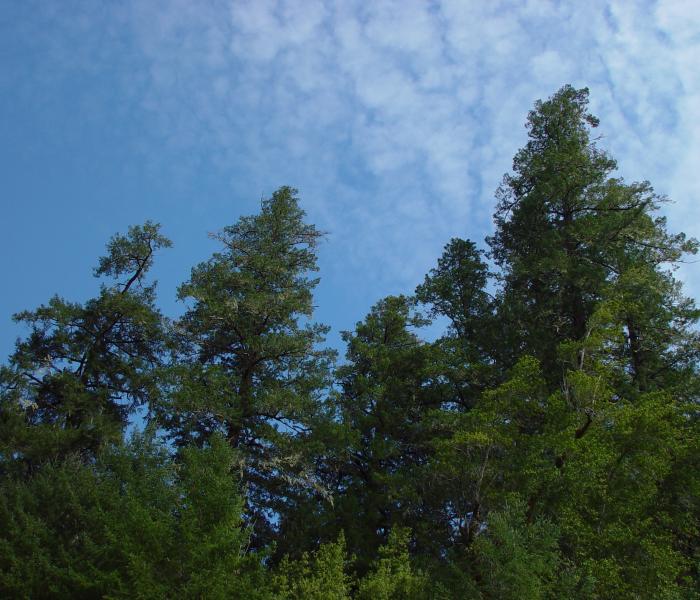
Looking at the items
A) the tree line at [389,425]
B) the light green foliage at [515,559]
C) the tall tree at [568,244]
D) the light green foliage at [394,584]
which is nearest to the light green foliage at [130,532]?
the tree line at [389,425]

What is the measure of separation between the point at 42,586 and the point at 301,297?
35.7 feet

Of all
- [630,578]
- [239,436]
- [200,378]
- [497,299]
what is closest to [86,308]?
[200,378]

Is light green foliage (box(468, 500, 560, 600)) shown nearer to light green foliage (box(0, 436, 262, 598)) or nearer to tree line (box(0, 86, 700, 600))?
tree line (box(0, 86, 700, 600))

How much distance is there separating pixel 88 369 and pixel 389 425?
9.52 m

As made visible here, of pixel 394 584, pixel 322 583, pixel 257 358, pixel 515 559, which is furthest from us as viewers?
pixel 257 358

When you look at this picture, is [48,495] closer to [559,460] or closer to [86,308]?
[86,308]

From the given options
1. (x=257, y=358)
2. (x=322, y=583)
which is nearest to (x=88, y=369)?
(x=257, y=358)

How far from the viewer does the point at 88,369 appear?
20.2 meters

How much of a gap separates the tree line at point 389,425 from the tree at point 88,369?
2.8 inches

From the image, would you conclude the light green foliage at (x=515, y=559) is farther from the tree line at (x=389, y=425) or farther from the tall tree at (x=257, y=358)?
the tall tree at (x=257, y=358)

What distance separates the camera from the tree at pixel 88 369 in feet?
56.6

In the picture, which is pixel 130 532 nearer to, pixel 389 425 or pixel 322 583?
pixel 322 583

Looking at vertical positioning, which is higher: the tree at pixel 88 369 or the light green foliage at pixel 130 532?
the tree at pixel 88 369

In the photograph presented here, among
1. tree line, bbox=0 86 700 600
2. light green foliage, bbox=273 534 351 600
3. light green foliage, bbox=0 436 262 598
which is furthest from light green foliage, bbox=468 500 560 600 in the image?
light green foliage, bbox=0 436 262 598
